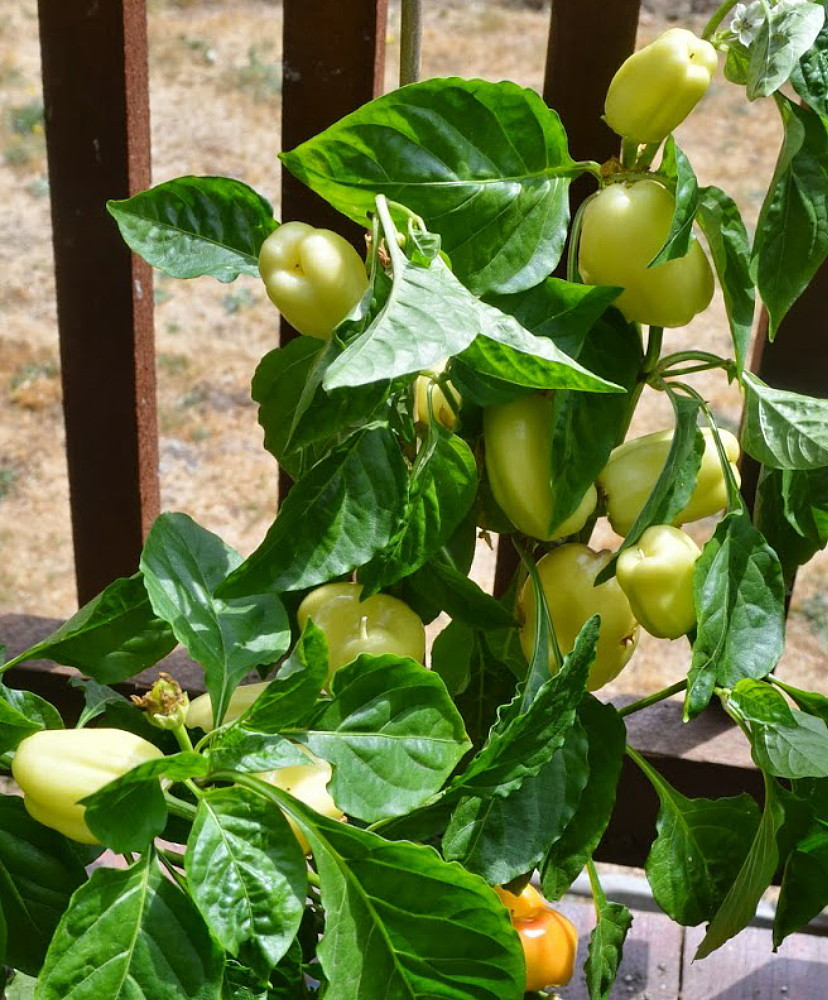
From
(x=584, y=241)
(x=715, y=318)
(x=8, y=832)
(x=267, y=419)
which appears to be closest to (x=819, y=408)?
(x=584, y=241)

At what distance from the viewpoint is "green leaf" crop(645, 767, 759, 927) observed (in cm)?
66

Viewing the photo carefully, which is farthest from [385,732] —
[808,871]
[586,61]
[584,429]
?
[586,61]

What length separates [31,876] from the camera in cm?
57

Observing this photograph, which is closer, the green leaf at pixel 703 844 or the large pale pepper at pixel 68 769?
the large pale pepper at pixel 68 769

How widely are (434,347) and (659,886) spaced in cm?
34

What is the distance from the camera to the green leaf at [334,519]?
497 mm

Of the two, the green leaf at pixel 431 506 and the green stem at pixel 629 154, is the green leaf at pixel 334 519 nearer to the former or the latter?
the green leaf at pixel 431 506

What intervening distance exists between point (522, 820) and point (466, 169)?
0.88ft

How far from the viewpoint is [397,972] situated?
1.66 ft

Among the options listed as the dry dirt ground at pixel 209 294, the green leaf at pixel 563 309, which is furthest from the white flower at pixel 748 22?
the dry dirt ground at pixel 209 294

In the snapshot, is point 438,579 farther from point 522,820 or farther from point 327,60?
point 327,60

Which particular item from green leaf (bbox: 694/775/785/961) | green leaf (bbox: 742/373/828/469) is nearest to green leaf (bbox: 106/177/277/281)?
green leaf (bbox: 742/373/828/469)

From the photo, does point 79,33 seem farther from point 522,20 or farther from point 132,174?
point 522,20

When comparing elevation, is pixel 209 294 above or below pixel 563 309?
below
